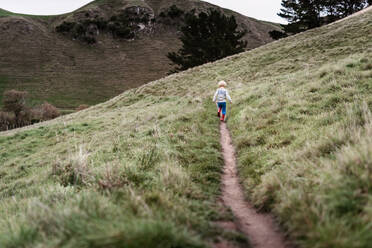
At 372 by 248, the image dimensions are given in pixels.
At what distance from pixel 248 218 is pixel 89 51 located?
85.8m

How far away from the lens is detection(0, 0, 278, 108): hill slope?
190 feet

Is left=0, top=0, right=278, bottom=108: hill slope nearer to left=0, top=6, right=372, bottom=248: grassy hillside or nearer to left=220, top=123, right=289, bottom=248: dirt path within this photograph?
left=0, top=6, right=372, bottom=248: grassy hillside

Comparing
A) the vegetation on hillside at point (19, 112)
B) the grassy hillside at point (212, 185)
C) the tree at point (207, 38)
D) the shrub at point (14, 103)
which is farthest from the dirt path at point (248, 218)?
the shrub at point (14, 103)

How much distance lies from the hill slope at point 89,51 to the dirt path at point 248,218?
53539mm

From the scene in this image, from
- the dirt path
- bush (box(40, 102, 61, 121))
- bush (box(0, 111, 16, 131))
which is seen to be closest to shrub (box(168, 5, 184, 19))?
bush (box(40, 102, 61, 121))

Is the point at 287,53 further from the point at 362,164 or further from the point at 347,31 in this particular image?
the point at 362,164

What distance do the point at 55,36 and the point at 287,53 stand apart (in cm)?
8208

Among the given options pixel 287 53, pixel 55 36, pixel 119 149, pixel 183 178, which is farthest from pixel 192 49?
pixel 55 36

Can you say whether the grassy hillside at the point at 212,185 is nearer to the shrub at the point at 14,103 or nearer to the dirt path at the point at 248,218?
the dirt path at the point at 248,218

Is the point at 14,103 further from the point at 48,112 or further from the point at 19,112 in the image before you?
the point at 48,112

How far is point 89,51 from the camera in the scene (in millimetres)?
77562

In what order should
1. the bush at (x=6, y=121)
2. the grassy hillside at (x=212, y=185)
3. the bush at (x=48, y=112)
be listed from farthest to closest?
the bush at (x=48, y=112) < the bush at (x=6, y=121) < the grassy hillside at (x=212, y=185)

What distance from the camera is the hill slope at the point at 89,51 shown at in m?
58.1

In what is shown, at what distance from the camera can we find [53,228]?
85.0 inches
